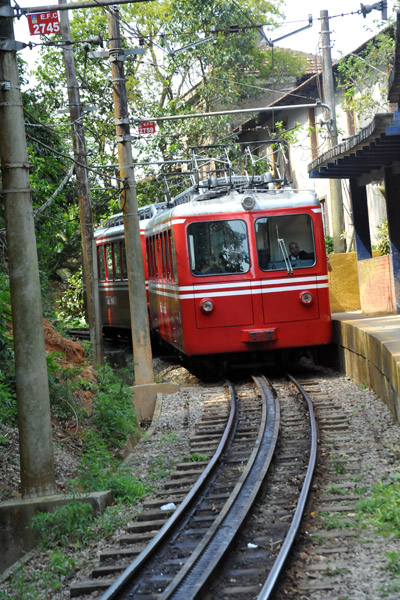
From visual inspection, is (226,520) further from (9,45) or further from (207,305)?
(207,305)

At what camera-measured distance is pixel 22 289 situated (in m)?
7.88

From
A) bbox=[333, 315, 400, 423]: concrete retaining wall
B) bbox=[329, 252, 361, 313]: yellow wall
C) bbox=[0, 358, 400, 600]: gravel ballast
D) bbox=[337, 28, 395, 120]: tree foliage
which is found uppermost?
bbox=[337, 28, 395, 120]: tree foliage

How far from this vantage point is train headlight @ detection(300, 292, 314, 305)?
15.3 metres

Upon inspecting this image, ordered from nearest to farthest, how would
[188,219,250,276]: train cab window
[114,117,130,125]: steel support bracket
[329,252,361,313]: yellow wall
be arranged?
[188,219,250,276]: train cab window, [114,117,130,125]: steel support bracket, [329,252,361,313]: yellow wall

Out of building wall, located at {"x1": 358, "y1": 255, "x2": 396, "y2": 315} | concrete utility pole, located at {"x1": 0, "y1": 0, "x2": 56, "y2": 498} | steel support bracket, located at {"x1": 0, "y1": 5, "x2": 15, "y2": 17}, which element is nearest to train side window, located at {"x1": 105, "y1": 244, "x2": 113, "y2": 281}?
building wall, located at {"x1": 358, "y1": 255, "x2": 396, "y2": 315}

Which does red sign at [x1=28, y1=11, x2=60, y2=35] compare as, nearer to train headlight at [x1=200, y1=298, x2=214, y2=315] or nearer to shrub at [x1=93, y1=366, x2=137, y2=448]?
train headlight at [x1=200, y1=298, x2=214, y2=315]

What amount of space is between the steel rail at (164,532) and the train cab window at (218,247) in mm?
5167

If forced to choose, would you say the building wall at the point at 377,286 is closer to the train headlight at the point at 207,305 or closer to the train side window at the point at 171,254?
the train headlight at the point at 207,305

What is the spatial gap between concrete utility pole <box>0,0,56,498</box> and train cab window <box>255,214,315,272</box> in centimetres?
786

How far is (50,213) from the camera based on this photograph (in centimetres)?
1930

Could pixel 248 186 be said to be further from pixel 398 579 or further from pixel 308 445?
pixel 398 579

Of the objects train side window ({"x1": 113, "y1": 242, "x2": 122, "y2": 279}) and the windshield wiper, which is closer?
Result: the windshield wiper

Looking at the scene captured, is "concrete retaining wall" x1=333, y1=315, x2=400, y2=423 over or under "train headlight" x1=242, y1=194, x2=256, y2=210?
under

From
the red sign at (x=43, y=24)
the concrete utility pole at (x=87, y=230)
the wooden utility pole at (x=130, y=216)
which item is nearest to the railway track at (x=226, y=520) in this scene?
the wooden utility pole at (x=130, y=216)
